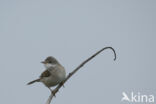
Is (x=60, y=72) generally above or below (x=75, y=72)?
below

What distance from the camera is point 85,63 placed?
232 cm

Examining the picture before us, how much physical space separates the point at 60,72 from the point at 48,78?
38 centimetres

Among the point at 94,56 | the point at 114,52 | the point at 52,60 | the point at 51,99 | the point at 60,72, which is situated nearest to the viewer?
the point at 51,99

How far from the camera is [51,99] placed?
6.56ft

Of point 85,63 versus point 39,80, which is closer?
point 85,63

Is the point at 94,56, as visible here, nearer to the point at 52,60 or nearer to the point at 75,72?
the point at 75,72

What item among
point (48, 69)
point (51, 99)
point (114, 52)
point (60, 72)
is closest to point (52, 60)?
point (48, 69)

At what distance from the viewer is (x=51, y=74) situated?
5.05 meters

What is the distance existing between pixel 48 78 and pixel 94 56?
9.24ft

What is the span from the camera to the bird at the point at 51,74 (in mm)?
4652

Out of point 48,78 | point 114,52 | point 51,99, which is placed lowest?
point 48,78

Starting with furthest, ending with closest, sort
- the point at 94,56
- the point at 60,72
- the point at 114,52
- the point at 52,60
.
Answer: the point at 52,60
the point at 60,72
the point at 114,52
the point at 94,56

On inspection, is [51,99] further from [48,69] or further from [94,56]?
[48,69]

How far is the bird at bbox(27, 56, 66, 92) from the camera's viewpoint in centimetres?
465
